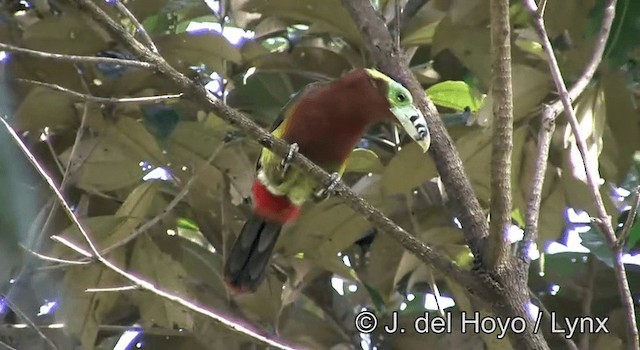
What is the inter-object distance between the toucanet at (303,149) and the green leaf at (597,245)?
597 millimetres

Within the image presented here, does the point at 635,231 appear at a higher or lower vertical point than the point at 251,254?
higher

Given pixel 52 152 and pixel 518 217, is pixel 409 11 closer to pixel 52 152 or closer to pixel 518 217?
pixel 518 217

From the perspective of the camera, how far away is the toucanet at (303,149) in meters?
2.15

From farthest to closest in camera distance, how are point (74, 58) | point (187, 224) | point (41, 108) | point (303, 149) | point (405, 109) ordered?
point (187, 224) → point (303, 149) → point (41, 108) → point (405, 109) → point (74, 58)

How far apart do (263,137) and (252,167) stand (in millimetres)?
A: 772

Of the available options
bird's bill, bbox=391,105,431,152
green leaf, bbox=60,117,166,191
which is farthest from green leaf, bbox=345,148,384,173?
green leaf, bbox=60,117,166,191

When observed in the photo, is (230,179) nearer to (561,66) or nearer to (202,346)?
(202,346)

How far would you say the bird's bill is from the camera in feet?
5.94

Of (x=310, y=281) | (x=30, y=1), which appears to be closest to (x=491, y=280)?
(x=310, y=281)

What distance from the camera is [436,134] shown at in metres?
1.84

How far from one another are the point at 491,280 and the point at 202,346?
996mm

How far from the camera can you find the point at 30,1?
2.34 meters

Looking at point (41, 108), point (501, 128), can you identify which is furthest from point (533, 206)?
point (41, 108)

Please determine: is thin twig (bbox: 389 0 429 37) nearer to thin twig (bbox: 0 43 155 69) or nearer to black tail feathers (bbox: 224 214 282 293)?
black tail feathers (bbox: 224 214 282 293)
